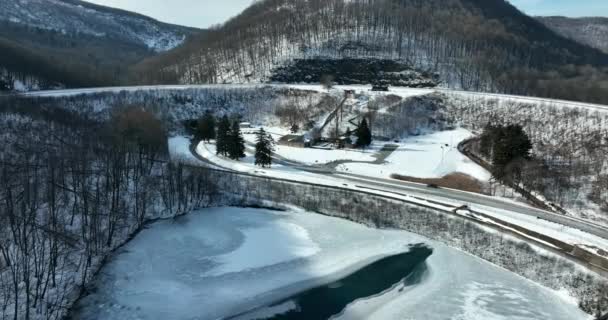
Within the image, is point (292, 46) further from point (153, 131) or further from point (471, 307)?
point (471, 307)

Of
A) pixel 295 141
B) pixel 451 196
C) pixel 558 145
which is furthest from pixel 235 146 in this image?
pixel 558 145

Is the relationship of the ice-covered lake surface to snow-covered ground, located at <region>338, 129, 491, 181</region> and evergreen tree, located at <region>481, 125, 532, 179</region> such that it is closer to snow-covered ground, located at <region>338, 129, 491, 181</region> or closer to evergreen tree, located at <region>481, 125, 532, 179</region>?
snow-covered ground, located at <region>338, 129, 491, 181</region>

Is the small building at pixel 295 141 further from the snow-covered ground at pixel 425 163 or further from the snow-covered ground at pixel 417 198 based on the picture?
the snow-covered ground at pixel 425 163

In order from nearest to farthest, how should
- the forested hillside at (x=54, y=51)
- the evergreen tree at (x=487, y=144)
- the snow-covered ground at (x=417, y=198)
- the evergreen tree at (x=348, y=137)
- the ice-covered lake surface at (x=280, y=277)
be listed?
the ice-covered lake surface at (x=280, y=277)
the snow-covered ground at (x=417, y=198)
the evergreen tree at (x=487, y=144)
the evergreen tree at (x=348, y=137)
the forested hillside at (x=54, y=51)

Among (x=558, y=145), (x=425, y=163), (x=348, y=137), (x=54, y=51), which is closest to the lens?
(x=425, y=163)

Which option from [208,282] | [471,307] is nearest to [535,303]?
[471,307]

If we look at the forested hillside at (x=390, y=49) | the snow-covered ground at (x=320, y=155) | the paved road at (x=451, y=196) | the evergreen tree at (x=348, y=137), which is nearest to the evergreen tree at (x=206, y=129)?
the snow-covered ground at (x=320, y=155)

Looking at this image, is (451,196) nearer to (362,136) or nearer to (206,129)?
(362,136)

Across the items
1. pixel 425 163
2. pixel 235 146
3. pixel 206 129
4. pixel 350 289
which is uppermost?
pixel 206 129
